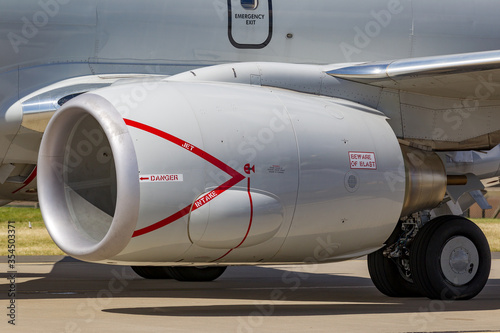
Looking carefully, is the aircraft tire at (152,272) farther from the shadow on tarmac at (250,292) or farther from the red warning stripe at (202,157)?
the red warning stripe at (202,157)

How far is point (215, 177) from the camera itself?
8055 millimetres

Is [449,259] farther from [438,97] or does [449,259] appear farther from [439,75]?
[439,75]

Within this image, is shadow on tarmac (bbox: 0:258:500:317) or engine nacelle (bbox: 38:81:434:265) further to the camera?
shadow on tarmac (bbox: 0:258:500:317)

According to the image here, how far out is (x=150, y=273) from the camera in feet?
45.1

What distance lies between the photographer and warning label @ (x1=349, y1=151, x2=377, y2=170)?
8.91 meters

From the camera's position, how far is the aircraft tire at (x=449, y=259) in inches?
386

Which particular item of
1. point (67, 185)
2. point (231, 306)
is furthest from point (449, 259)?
point (67, 185)

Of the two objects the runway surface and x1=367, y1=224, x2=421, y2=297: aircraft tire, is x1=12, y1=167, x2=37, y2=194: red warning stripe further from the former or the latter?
x1=367, y1=224, x2=421, y2=297: aircraft tire

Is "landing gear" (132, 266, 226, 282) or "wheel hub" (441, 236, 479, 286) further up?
"wheel hub" (441, 236, 479, 286)

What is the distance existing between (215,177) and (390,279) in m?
3.32

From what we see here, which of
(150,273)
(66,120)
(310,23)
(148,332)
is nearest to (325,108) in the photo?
(310,23)

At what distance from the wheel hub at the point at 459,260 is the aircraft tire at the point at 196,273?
4.42 metres

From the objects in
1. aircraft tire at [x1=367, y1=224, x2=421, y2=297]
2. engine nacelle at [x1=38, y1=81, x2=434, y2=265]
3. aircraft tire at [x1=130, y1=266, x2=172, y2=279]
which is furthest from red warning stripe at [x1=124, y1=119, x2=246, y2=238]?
aircraft tire at [x1=130, y1=266, x2=172, y2=279]

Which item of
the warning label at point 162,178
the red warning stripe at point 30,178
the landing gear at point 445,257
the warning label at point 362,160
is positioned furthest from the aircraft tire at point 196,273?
the warning label at point 162,178
